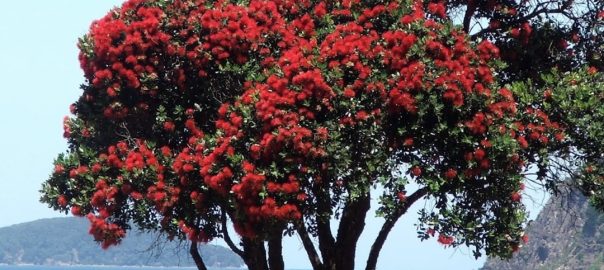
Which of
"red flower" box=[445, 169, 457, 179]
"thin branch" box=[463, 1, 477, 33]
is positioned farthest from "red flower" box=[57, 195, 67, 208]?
"thin branch" box=[463, 1, 477, 33]

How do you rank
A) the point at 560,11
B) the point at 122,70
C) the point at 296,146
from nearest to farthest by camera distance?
the point at 296,146 → the point at 122,70 → the point at 560,11

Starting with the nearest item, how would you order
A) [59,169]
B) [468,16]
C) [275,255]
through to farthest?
[59,169], [468,16], [275,255]

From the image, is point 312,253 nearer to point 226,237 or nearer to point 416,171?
point 226,237

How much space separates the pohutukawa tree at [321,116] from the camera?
15398 mm

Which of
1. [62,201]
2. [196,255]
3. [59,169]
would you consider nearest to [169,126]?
[59,169]

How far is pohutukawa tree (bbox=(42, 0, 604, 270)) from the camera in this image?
15398mm

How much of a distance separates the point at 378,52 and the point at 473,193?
2.94 meters

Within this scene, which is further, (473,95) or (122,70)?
(122,70)

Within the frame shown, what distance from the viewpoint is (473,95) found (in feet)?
50.5

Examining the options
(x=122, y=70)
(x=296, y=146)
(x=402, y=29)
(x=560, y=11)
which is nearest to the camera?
(x=296, y=146)

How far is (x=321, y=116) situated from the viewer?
621 inches

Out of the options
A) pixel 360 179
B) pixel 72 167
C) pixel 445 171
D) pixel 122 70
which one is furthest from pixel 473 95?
pixel 72 167

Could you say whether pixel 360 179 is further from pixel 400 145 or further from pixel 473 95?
pixel 473 95

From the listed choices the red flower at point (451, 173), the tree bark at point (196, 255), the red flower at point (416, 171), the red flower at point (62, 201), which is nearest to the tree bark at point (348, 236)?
the tree bark at point (196, 255)
